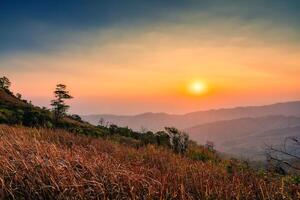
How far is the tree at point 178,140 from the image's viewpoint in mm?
24212

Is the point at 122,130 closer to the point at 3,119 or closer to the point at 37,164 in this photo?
the point at 3,119

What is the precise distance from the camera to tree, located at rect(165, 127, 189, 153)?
79.4 ft

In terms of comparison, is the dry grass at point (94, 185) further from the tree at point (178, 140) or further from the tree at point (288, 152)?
the tree at point (178, 140)

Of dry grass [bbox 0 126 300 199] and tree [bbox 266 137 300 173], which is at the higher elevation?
tree [bbox 266 137 300 173]

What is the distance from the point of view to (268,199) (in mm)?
8125

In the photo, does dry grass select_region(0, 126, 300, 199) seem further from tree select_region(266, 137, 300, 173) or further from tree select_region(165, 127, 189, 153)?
tree select_region(165, 127, 189, 153)

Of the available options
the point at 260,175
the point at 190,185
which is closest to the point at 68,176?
the point at 190,185

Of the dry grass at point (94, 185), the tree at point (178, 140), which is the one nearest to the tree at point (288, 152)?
the dry grass at point (94, 185)

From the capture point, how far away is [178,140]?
81.9 ft

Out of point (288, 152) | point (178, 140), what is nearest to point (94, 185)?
point (288, 152)

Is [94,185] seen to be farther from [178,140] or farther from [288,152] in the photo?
[178,140]

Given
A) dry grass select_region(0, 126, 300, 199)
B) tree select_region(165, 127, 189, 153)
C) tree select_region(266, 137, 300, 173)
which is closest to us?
tree select_region(266, 137, 300, 173)

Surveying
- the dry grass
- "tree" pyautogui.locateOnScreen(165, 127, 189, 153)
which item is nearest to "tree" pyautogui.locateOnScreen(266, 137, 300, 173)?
the dry grass

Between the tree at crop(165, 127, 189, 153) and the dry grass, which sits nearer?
the dry grass
